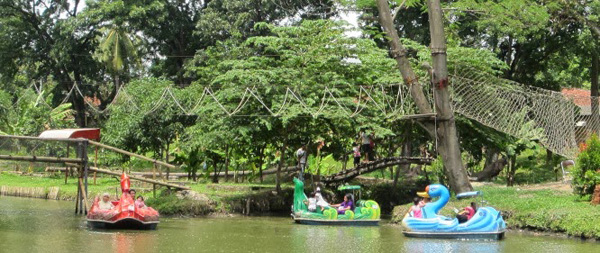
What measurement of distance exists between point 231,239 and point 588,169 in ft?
27.2

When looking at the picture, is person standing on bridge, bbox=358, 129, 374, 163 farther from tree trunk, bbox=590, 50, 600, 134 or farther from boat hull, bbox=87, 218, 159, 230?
boat hull, bbox=87, 218, 159, 230

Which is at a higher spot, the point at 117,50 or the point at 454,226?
the point at 117,50

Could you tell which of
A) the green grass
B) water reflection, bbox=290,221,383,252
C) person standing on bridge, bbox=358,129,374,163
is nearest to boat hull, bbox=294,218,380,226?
water reflection, bbox=290,221,383,252

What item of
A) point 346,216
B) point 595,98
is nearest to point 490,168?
point 595,98

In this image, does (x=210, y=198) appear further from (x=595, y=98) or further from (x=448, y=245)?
(x=595, y=98)

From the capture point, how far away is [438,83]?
61.6 feet

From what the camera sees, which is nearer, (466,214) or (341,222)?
(466,214)

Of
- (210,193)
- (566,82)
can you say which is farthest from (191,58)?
(566,82)

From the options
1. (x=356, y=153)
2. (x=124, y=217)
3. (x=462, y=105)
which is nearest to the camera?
(x=124, y=217)

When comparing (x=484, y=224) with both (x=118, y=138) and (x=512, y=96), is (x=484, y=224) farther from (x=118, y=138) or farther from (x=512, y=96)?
(x=118, y=138)

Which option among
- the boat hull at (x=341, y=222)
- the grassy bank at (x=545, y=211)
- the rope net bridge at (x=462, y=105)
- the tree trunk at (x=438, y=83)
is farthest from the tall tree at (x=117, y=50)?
the grassy bank at (x=545, y=211)

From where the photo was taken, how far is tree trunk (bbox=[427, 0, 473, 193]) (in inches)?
733

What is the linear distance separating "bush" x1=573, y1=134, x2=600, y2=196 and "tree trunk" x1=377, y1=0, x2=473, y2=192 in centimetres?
249

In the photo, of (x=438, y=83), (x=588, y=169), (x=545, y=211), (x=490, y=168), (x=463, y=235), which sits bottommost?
(x=463, y=235)
